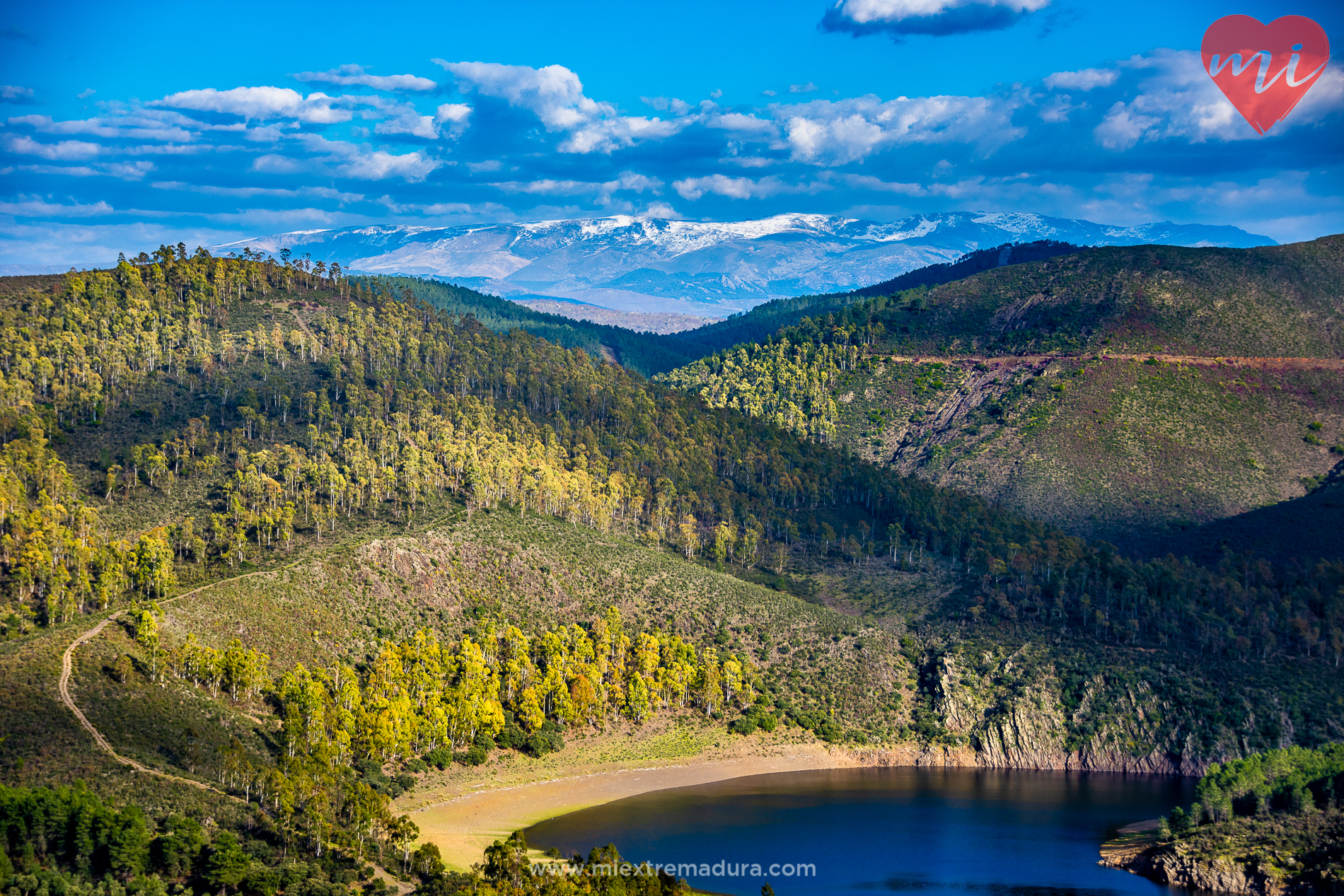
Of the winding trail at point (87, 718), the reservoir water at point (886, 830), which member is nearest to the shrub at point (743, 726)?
the reservoir water at point (886, 830)

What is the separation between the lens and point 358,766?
119 metres

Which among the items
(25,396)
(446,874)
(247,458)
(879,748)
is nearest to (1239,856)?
(879,748)

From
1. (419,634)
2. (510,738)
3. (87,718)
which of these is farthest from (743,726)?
(87,718)

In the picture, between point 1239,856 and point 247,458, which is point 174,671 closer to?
point 247,458

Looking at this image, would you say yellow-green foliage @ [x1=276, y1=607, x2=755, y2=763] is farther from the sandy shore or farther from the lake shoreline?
the sandy shore

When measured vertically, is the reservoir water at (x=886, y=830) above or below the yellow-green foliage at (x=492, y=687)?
below

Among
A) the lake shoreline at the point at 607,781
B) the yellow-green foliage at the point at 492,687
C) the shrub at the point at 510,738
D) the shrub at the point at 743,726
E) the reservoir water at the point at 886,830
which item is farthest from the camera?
the shrub at the point at 743,726

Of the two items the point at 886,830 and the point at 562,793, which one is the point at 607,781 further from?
the point at 886,830

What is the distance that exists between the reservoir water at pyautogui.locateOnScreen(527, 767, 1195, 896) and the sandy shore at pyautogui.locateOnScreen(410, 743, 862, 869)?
199cm

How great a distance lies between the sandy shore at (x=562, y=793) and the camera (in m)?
110

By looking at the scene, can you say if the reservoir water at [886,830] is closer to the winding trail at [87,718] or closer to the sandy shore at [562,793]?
the sandy shore at [562,793]

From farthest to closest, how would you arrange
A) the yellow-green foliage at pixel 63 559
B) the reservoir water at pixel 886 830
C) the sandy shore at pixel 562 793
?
the yellow-green foliage at pixel 63 559 < the sandy shore at pixel 562 793 < the reservoir water at pixel 886 830

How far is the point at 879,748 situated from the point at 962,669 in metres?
19.6

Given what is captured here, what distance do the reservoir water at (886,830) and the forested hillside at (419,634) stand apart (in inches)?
412
